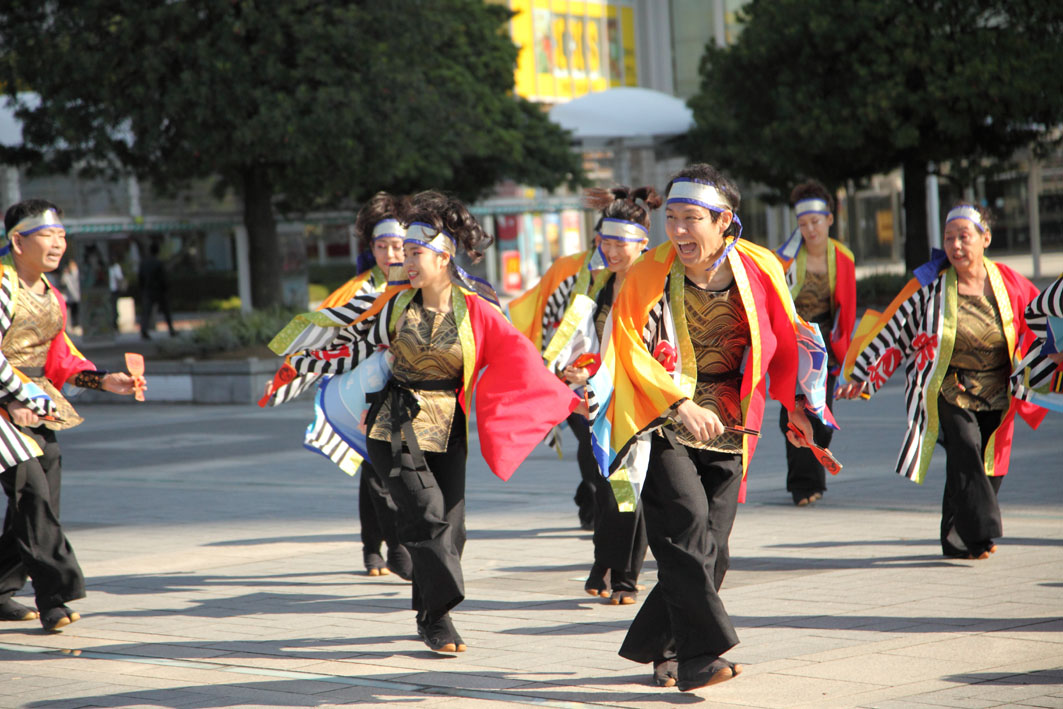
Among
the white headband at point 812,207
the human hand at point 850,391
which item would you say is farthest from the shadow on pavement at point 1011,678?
the white headband at point 812,207

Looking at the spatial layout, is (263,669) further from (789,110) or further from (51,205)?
(789,110)

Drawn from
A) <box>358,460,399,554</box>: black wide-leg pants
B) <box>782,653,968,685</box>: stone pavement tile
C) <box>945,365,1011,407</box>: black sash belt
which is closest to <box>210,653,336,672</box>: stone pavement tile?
<box>358,460,399,554</box>: black wide-leg pants

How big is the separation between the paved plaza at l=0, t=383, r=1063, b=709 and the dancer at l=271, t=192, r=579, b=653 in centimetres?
68

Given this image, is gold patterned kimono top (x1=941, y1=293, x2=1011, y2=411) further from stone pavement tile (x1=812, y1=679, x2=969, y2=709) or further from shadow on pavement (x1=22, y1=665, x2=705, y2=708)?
shadow on pavement (x1=22, y1=665, x2=705, y2=708)

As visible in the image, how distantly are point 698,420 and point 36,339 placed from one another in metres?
3.28

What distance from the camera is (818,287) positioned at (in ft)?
30.2

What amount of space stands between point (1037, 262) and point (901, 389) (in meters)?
10.5

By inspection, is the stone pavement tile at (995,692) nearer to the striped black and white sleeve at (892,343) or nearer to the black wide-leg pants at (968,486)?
the black wide-leg pants at (968,486)

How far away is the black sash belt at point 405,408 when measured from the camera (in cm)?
580

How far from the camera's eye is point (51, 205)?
6617 millimetres

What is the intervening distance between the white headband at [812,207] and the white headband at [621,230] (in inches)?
93.7

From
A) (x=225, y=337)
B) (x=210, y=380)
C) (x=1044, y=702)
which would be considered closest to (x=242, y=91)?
(x=225, y=337)

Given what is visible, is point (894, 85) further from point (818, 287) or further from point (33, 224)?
point (33, 224)

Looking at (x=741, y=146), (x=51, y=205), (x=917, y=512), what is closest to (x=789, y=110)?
(x=741, y=146)
